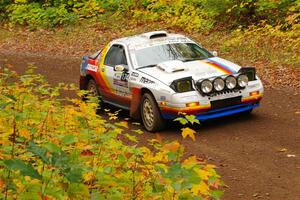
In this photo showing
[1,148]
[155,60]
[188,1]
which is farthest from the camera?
[188,1]

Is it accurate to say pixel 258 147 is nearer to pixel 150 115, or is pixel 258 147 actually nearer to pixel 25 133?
pixel 150 115

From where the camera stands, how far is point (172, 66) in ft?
31.3

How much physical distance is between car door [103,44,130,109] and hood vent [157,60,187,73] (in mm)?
841

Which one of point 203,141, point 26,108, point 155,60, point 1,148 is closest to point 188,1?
point 155,60

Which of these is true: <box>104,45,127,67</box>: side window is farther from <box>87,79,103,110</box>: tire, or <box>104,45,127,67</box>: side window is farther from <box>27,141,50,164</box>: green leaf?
<box>27,141,50,164</box>: green leaf

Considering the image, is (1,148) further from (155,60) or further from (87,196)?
(155,60)

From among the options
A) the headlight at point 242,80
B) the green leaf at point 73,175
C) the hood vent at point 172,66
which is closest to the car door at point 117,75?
the hood vent at point 172,66

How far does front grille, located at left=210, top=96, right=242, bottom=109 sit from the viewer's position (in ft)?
30.2

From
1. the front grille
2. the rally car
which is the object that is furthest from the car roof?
the front grille

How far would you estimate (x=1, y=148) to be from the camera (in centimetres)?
410

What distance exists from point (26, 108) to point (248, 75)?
15.7 ft

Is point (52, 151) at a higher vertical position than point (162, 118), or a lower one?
higher

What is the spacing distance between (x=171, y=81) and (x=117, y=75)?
167cm

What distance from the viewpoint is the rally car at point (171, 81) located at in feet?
29.9
